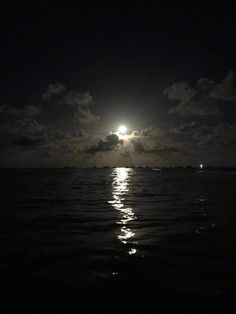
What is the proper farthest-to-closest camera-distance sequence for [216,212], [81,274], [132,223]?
[216,212] → [132,223] → [81,274]

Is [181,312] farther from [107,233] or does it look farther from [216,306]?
[107,233]

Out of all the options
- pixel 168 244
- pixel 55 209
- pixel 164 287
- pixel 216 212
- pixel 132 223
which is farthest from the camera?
pixel 55 209

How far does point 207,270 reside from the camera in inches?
403

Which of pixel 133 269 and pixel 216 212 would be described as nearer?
pixel 133 269

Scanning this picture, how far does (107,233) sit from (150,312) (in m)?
8.92

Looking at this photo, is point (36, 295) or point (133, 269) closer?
point (36, 295)

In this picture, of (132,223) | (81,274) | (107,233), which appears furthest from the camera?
(132,223)

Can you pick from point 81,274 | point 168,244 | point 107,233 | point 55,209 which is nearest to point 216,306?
point 81,274

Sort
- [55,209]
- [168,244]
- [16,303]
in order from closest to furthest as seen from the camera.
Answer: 1. [16,303]
2. [168,244]
3. [55,209]

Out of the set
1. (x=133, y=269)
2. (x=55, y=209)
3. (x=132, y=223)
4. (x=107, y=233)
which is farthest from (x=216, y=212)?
(x=133, y=269)

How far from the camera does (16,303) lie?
7.91m

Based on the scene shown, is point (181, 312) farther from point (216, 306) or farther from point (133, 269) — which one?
point (133, 269)

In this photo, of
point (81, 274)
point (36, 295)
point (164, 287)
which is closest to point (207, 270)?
point (164, 287)

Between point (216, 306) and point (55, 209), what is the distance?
19.9 m
